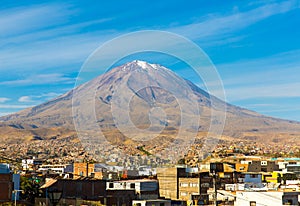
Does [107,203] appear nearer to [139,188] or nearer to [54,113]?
[139,188]

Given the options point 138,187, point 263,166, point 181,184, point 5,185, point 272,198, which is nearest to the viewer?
point 272,198

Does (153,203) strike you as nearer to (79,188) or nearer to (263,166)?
(79,188)

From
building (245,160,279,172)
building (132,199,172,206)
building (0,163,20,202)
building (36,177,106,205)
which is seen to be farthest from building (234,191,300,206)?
building (245,160,279,172)

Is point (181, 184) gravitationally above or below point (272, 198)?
above

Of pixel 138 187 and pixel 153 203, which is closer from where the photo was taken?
pixel 153 203

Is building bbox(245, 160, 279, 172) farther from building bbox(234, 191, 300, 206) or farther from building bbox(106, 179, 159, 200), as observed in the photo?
building bbox(234, 191, 300, 206)

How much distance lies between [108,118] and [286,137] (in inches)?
1480

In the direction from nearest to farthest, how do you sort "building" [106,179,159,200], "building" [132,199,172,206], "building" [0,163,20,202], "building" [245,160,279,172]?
1. "building" [0,163,20,202]
2. "building" [132,199,172,206]
3. "building" [106,179,159,200]
4. "building" [245,160,279,172]

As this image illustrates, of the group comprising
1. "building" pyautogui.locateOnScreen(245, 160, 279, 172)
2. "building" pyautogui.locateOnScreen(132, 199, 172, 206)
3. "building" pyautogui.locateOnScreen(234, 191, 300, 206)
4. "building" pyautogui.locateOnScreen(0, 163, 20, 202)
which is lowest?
"building" pyautogui.locateOnScreen(132, 199, 172, 206)

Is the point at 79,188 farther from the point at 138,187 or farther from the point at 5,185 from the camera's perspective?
the point at 5,185

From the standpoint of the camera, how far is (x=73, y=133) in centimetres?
9731

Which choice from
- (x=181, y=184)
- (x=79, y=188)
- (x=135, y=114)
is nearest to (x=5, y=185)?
(x=79, y=188)

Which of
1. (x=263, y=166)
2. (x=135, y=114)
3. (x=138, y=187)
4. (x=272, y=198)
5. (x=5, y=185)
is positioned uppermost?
(x=135, y=114)

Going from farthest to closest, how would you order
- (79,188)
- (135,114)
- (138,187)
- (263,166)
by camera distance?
(135,114) < (263,166) < (138,187) < (79,188)
